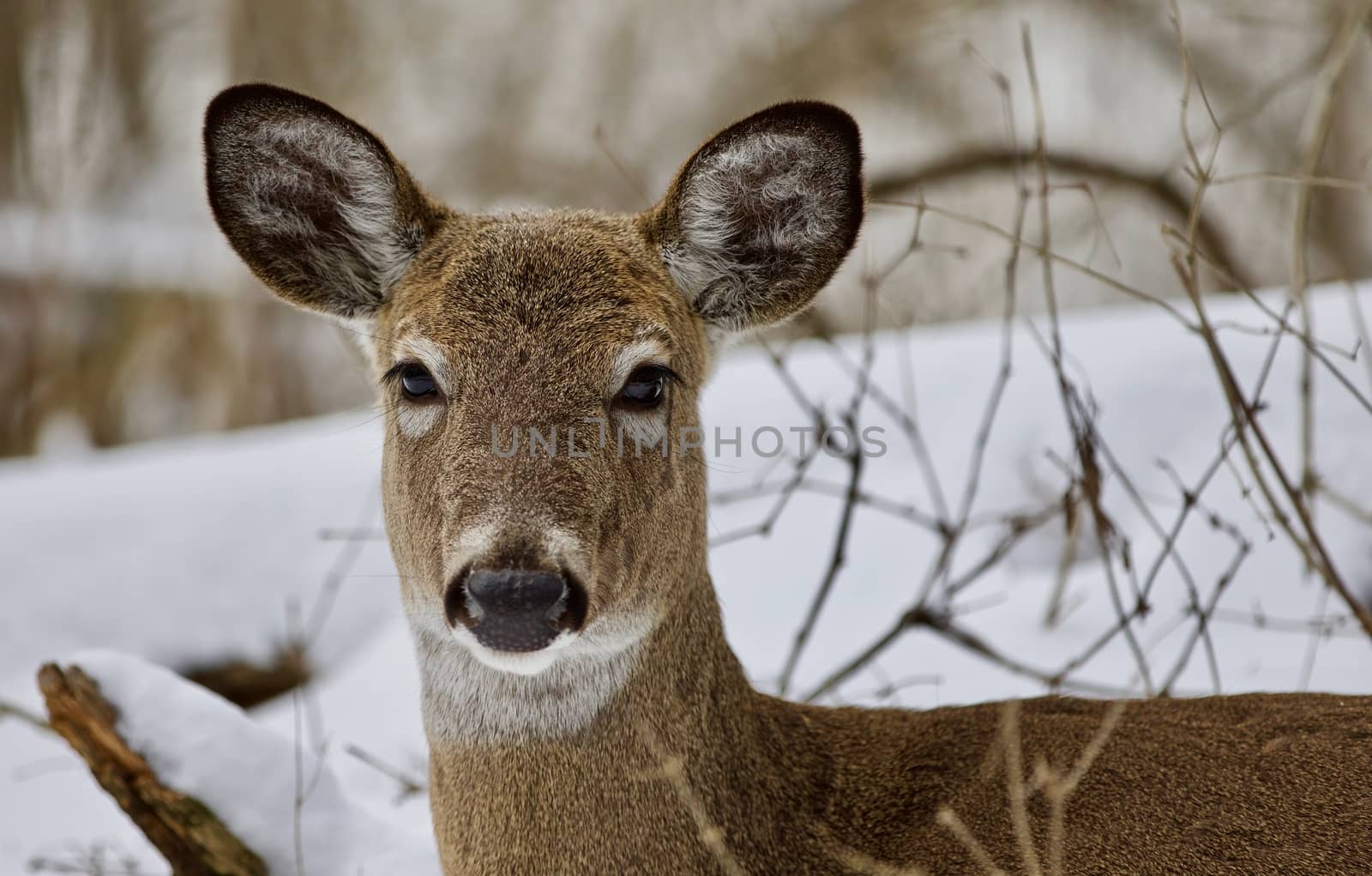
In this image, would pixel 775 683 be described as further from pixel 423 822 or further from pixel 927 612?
pixel 423 822

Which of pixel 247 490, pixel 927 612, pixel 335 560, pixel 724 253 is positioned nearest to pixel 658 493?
pixel 724 253

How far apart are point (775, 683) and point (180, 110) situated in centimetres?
1009

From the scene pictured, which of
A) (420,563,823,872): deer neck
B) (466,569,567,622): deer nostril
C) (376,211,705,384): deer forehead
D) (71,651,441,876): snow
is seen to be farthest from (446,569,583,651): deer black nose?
(71,651,441,876): snow

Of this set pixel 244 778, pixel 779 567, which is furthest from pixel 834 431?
pixel 244 778

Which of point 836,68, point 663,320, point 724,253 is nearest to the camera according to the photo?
point 663,320

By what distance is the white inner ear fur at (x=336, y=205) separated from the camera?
3.18 m

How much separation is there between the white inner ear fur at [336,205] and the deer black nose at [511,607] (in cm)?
109

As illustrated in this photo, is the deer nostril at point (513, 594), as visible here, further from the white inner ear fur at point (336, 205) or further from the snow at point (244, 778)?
the snow at point (244, 778)

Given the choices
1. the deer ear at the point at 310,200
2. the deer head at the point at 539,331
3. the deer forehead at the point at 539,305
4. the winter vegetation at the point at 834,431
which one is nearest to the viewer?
the deer head at the point at 539,331

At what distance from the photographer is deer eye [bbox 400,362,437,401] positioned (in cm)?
297

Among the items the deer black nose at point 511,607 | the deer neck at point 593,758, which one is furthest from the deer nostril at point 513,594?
the deer neck at point 593,758

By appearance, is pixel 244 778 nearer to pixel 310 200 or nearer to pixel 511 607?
pixel 310 200

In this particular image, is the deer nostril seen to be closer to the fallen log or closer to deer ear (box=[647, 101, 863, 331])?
deer ear (box=[647, 101, 863, 331])

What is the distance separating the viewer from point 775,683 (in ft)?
15.8
